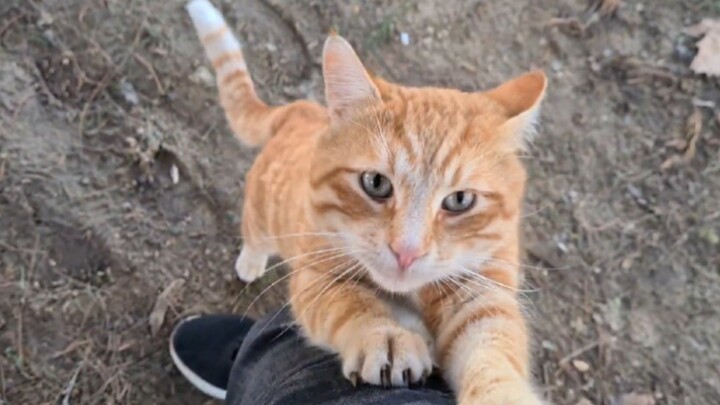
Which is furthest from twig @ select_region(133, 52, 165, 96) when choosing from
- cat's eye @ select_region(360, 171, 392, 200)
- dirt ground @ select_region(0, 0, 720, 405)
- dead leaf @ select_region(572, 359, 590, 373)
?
dead leaf @ select_region(572, 359, 590, 373)

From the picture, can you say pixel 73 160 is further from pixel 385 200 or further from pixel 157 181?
pixel 385 200

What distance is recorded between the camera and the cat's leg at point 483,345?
127cm

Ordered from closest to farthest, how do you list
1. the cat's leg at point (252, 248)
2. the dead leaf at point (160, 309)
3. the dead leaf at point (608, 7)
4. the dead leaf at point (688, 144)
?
1. the cat's leg at point (252, 248)
2. the dead leaf at point (160, 309)
3. the dead leaf at point (688, 144)
4. the dead leaf at point (608, 7)

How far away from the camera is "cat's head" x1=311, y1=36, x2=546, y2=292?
1429 mm

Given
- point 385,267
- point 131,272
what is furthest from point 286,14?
point 385,267

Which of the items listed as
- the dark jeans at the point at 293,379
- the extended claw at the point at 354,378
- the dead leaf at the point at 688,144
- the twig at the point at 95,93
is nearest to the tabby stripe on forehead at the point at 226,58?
the twig at the point at 95,93

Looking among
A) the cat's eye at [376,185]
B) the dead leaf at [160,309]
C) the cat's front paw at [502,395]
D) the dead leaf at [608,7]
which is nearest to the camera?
the cat's front paw at [502,395]

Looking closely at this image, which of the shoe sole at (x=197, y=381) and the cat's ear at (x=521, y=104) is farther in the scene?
the shoe sole at (x=197, y=381)

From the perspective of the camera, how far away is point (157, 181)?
236cm

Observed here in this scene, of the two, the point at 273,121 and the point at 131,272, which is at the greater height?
the point at 273,121

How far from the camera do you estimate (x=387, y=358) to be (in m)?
1.32

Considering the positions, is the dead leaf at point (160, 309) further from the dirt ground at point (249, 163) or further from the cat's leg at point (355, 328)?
the cat's leg at point (355, 328)

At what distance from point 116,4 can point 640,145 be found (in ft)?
5.89

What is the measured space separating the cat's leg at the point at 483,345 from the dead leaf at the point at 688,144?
4.13ft
